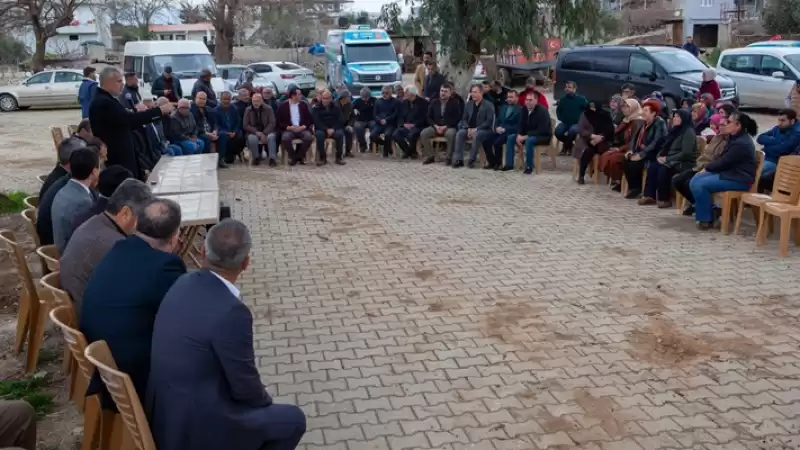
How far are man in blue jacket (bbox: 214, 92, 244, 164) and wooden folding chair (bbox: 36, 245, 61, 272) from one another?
7890mm

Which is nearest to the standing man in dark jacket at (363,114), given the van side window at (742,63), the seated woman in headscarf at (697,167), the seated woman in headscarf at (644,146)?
the seated woman in headscarf at (644,146)

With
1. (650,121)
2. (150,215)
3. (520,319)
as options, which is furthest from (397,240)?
(150,215)

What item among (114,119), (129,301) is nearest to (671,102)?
(114,119)

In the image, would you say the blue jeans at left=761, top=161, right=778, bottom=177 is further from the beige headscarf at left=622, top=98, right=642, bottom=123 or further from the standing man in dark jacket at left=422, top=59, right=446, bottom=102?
the standing man in dark jacket at left=422, top=59, right=446, bottom=102

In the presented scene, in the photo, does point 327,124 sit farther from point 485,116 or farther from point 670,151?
point 670,151

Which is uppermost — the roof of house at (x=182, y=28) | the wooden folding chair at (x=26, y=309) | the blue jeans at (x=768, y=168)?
the roof of house at (x=182, y=28)

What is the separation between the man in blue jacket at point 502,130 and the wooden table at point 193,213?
622 centimetres

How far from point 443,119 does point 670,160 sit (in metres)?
4.68

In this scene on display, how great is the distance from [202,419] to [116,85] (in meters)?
5.36

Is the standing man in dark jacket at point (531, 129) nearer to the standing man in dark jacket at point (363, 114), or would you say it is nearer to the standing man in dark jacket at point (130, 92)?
the standing man in dark jacket at point (363, 114)

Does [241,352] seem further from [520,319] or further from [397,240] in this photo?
[397,240]

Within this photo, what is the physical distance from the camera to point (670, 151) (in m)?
9.14

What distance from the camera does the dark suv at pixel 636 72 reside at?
51.9ft

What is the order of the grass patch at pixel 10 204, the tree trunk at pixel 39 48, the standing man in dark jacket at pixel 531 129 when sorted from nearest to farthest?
the grass patch at pixel 10 204 < the standing man in dark jacket at pixel 531 129 < the tree trunk at pixel 39 48
